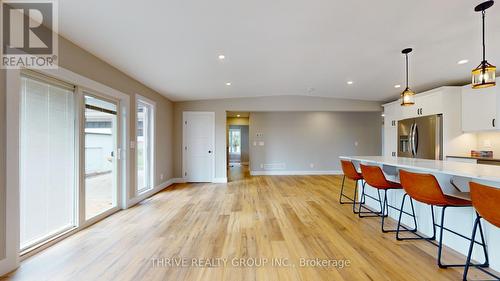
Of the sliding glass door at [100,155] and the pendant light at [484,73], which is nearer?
the pendant light at [484,73]

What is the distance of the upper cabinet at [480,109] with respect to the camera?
3691 mm

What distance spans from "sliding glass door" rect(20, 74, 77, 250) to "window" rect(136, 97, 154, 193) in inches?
69.0

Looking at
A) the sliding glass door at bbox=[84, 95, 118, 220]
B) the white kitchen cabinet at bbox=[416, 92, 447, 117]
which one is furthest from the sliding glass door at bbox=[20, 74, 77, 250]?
the white kitchen cabinet at bbox=[416, 92, 447, 117]

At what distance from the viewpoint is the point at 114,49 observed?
2818 mm

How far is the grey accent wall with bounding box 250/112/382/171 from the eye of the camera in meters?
7.54

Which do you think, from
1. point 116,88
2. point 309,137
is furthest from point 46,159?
point 309,137

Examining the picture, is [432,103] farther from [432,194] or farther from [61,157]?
[61,157]

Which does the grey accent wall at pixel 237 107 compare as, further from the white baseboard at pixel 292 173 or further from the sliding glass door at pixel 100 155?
the sliding glass door at pixel 100 155

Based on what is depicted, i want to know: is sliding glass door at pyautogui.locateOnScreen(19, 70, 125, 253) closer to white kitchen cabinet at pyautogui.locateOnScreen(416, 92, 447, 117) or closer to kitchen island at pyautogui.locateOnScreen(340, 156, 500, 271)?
kitchen island at pyautogui.locateOnScreen(340, 156, 500, 271)

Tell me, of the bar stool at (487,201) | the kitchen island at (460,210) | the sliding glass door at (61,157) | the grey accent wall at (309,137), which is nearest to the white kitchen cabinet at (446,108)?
the kitchen island at (460,210)

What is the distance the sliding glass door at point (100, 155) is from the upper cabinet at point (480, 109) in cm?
636

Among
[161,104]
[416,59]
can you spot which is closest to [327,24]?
[416,59]

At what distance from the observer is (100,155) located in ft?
10.8

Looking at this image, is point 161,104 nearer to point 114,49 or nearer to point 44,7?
point 114,49
